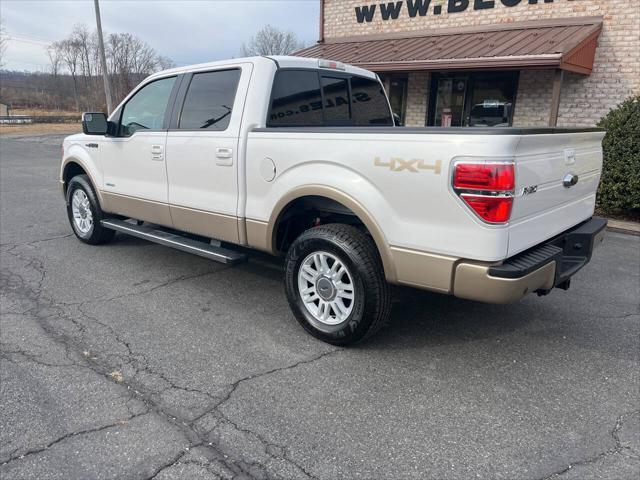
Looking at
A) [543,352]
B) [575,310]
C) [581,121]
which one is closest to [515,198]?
[543,352]

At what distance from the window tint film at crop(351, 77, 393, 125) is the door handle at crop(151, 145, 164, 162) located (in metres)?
1.87

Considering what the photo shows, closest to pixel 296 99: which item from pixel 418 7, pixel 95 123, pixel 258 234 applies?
pixel 258 234

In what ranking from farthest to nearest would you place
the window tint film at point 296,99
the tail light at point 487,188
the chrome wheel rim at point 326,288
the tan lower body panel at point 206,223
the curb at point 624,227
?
the curb at point 624,227 < the tan lower body panel at point 206,223 < the window tint film at point 296,99 < the chrome wheel rim at point 326,288 < the tail light at point 487,188

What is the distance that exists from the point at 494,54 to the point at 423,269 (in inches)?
331

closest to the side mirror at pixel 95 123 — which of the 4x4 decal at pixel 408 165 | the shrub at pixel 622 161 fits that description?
the 4x4 decal at pixel 408 165

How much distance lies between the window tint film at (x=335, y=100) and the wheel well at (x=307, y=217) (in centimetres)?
100

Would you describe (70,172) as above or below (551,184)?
below

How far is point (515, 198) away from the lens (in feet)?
9.23

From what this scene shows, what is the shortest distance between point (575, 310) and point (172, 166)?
12.7 ft

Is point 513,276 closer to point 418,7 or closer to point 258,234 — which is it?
point 258,234

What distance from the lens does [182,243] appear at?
4.63 m

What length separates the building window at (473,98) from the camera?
11.8 metres

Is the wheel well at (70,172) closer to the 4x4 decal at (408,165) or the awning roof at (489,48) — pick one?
the 4x4 decal at (408,165)

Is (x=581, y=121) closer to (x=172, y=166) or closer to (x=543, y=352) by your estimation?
(x=543, y=352)
